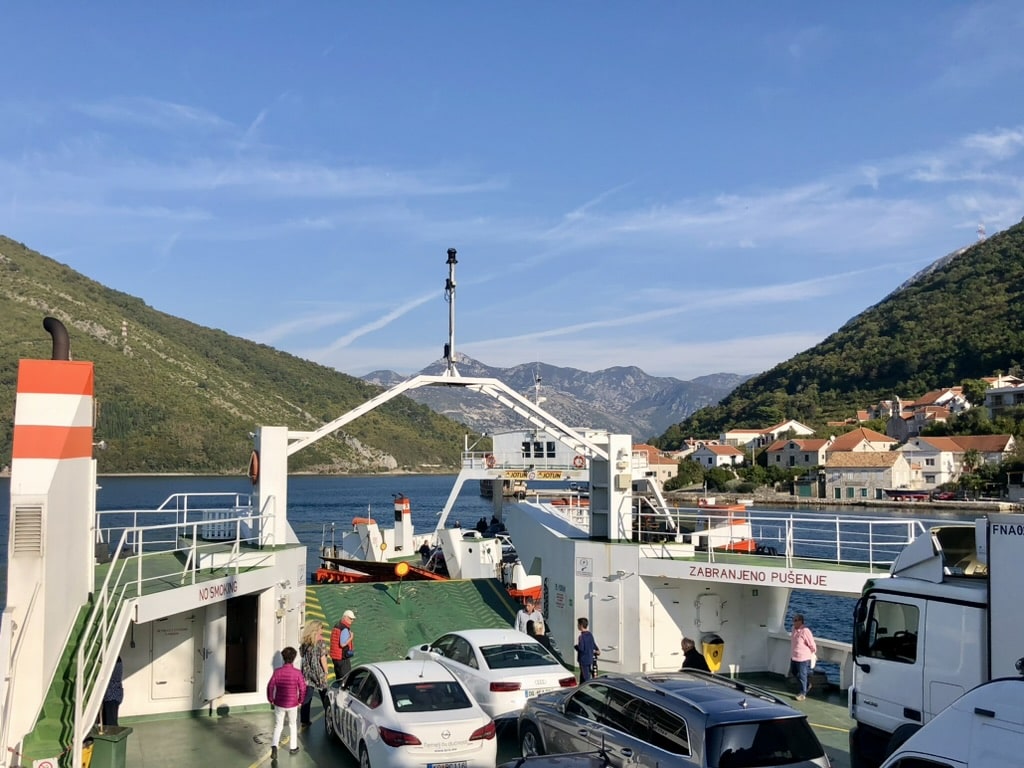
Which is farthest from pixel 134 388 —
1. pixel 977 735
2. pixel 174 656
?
pixel 977 735

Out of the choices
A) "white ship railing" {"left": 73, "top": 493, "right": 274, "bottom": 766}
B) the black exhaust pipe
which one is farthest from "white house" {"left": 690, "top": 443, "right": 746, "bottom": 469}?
the black exhaust pipe

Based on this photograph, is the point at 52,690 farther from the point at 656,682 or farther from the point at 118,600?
the point at 656,682

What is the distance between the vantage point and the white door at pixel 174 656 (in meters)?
12.9

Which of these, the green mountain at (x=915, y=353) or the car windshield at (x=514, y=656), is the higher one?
the green mountain at (x=915, y=353)

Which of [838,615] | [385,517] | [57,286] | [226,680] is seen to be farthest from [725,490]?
[57,286]

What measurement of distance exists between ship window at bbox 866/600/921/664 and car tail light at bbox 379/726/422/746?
207 inches

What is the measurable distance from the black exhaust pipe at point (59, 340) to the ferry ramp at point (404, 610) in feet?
27.2

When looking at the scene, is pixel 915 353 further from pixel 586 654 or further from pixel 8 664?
pixel 8 664

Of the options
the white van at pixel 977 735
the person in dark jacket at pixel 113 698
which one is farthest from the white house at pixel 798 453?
the white van at pixel 977 735

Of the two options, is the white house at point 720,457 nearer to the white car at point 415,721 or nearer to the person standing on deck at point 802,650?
the person standing on deck at point 802,650

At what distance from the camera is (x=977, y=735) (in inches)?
223

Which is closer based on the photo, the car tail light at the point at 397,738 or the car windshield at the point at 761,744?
the car windshield at the point at 761,744

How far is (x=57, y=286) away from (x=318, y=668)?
8078 inches

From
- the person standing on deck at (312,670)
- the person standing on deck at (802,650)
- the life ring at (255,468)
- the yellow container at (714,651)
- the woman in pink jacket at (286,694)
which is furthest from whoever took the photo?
the yellow container at (714,651)
